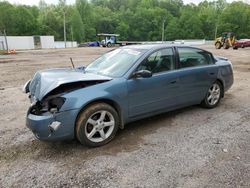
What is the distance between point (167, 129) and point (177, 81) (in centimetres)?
89

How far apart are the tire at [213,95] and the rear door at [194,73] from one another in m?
0.15

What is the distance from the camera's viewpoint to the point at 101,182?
2656 mm

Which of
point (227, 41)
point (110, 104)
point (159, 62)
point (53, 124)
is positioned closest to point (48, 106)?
point (53, 124)

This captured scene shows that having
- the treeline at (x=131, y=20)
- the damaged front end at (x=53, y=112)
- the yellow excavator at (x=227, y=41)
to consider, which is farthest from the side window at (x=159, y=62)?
the treeline at (x=131, y=20)

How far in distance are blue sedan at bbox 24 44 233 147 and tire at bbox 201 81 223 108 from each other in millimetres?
21

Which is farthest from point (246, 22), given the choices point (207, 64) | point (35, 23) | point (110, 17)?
point (207, 64)

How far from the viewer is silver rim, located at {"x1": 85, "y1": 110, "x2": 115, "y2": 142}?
3.39 metres

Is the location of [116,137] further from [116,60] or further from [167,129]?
[116,60]

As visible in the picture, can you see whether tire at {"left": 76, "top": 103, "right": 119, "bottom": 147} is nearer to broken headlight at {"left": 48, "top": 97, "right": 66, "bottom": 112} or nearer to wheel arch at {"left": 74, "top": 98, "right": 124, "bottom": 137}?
wheel arch at {"left": 74, "top": 98, "right": 124, "bottom": 137}

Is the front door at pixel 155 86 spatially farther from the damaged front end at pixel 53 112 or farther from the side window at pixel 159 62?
the damaged front end at pixel 53 112

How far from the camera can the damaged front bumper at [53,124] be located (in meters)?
3.04

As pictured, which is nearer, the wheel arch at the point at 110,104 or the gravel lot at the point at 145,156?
the gravel lot at the point at 145,156

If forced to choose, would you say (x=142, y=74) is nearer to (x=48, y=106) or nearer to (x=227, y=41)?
(x=48, y=106)

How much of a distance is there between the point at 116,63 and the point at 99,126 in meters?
1.20
